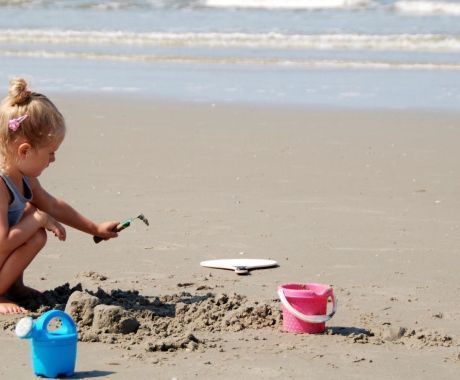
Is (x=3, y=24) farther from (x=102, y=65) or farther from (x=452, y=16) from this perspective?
(x=452, y=16)

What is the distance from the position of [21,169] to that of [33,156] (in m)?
0.09

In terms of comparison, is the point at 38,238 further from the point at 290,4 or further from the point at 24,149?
the point at 290,4

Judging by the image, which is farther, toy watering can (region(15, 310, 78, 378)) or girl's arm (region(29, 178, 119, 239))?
girl's arm (region(29, 178, 119, 239))

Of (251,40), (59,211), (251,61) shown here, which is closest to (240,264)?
(59,211)

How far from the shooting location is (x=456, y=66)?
15.2 metres

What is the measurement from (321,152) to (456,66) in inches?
279

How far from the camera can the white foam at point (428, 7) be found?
24366 millimetres

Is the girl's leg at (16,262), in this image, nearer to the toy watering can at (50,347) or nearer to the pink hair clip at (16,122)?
the pink hair clip at (16,122)

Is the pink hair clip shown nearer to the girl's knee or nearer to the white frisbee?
the girl's knee

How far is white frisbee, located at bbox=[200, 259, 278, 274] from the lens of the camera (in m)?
5.32

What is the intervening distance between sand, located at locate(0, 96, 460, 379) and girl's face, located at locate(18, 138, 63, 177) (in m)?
0.62

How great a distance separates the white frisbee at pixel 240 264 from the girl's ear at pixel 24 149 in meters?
1.32

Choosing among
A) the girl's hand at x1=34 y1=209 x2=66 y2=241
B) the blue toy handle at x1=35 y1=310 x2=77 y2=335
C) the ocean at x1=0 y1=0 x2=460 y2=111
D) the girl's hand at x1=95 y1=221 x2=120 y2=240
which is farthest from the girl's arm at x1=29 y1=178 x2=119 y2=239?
the ocean at x1=0 y1=0 x2=460 y2=111

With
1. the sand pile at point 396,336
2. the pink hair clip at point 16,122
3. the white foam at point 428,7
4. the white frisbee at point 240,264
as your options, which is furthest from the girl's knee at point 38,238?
the white foam at point 428,7
